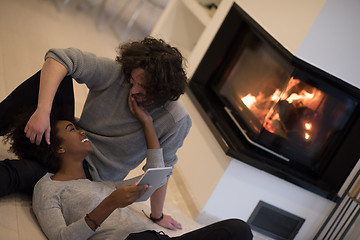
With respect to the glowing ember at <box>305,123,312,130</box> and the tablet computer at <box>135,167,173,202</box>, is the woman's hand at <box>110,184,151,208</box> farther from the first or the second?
the glowing ember at <box>305,123,312,130</box>

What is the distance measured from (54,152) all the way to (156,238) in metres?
0.43

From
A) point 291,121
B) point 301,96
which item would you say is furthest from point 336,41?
point 291,121

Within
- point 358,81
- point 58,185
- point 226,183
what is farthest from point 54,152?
point 358,81

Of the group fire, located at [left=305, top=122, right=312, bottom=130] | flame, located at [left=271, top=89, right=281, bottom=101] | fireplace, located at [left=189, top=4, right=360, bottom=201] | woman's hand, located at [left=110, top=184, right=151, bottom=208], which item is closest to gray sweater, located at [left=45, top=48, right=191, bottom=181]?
woman's hand, located at [left=110, top=184, right=151, bottom=208]

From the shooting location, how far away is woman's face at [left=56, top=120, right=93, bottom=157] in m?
1.48

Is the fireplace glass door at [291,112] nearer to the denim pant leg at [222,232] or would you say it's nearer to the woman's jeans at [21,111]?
the denim pant leg at [222,232]

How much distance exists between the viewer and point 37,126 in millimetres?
1339

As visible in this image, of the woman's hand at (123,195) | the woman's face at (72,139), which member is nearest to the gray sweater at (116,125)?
the woman's face at (72,139)

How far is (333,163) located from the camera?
2.44 meters

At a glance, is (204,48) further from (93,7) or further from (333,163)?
(93,7)

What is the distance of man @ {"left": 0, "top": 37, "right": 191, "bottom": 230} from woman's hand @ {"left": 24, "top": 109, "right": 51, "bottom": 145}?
6 centimetres

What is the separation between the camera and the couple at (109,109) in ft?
4.65

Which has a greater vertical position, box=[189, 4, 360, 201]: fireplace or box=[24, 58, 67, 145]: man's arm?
box=[189, 4, 360, 201]: fireplace

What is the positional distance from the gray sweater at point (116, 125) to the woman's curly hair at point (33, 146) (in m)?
0.17
